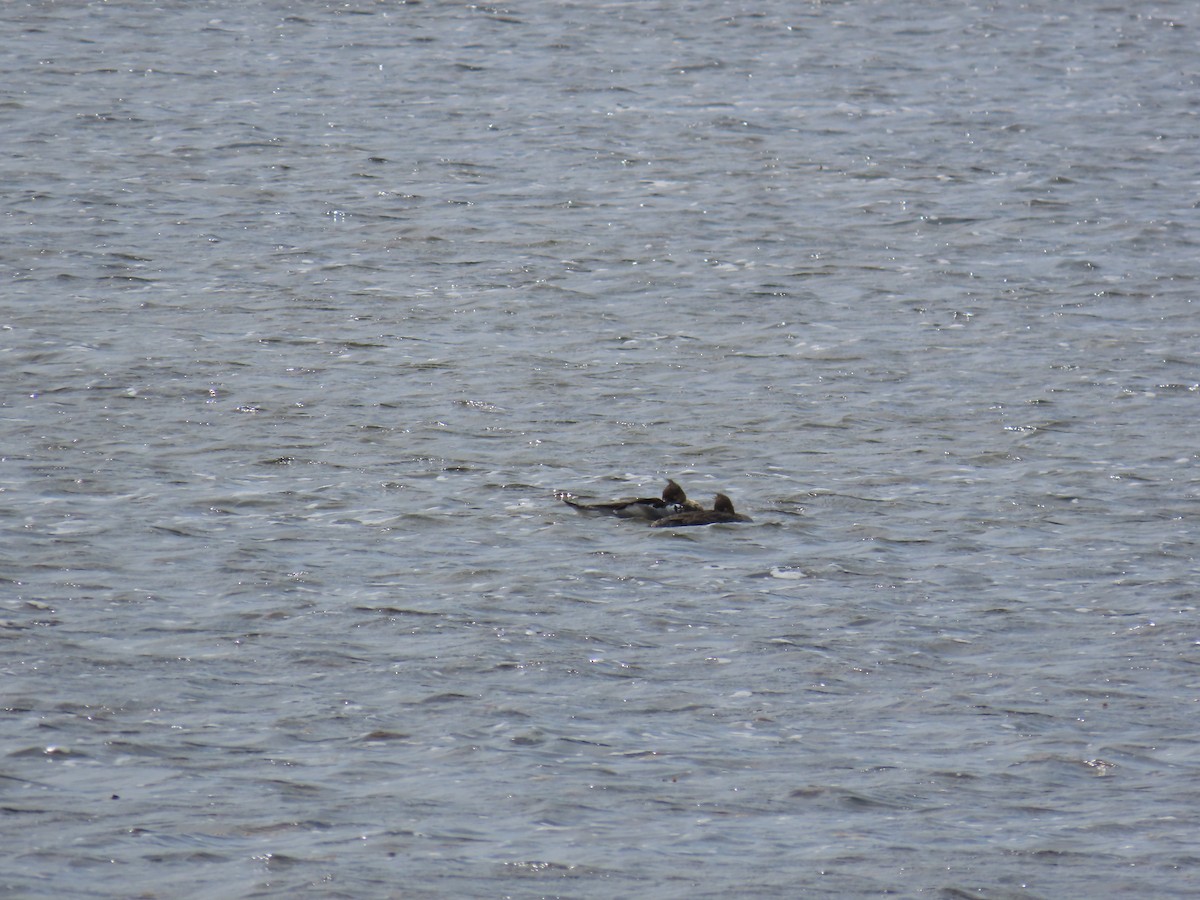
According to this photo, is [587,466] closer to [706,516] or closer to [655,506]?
[655,506]

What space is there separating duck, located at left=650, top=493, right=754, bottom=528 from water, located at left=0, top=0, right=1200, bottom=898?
16 cm

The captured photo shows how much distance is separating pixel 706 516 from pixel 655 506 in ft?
1.18

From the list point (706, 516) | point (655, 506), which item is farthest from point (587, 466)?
point (706, 516)

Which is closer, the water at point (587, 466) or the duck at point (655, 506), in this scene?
the water at point (587, 466)

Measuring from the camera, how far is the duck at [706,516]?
14.2 metres

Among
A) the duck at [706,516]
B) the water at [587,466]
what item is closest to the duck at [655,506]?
the duck at [706,516]

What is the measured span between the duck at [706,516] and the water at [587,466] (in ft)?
0.51

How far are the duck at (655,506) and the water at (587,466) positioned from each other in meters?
0.25

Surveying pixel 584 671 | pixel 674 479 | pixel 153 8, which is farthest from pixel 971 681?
pixel 153 8

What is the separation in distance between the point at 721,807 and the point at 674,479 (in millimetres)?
5859

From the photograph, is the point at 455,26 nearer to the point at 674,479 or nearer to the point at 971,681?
the point at 674,479

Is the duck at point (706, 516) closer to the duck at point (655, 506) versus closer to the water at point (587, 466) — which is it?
the duck at point (655, 506)

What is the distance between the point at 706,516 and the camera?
14.3 m

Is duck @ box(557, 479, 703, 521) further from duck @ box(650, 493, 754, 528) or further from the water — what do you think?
the water
